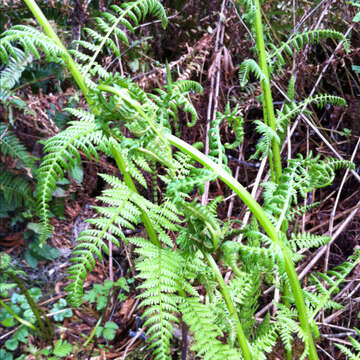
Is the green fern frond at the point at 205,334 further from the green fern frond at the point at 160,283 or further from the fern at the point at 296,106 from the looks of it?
the fern at the point at 296,106

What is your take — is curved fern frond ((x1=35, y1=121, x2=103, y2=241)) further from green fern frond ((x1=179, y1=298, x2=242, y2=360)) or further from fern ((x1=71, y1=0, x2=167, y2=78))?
green fern frond ((x1=179, y1=298, x2=242, y2=360))

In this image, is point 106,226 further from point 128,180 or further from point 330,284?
point 330,284

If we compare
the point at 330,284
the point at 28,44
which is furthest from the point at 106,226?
the point at 330,284

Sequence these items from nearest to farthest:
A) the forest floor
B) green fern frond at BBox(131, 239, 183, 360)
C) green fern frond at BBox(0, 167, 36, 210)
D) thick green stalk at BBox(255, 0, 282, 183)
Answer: green fern frond at BBox(131, 239, 183, 360) < thick green stalk at BBox(255, 0, 282, 183) < the forest floor < green fern frond at BBox(0, 167, 36, 210)

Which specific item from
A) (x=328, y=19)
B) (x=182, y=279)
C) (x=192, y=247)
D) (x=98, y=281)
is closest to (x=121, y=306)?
(x=98, y=281)

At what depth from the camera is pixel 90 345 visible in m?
2.06

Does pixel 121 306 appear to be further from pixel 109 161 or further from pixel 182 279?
pixel 182 279

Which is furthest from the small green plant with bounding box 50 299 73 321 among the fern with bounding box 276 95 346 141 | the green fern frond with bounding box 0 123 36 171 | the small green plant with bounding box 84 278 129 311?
the fern with bounding box 276 95 346 141

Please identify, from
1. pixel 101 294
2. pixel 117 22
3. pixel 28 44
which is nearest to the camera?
pixel 28 44

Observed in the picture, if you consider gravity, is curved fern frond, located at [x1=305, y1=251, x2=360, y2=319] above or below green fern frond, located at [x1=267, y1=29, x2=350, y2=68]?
below

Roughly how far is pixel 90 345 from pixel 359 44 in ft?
8.52

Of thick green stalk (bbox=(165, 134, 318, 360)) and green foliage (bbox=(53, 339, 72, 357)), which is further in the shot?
green foliage (bbox=(53, 339, 72, 357))

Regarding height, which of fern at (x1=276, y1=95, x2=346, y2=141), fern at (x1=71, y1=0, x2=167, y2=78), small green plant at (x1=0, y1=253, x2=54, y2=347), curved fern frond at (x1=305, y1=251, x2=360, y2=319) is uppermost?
fern at (x1=71, y1=0, x2=167, y2=78)

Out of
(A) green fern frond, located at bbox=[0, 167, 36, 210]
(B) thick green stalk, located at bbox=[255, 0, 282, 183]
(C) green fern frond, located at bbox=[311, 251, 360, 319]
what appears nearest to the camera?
(C) green fern frond, located at bbox=[311, 251, 360, 319]
